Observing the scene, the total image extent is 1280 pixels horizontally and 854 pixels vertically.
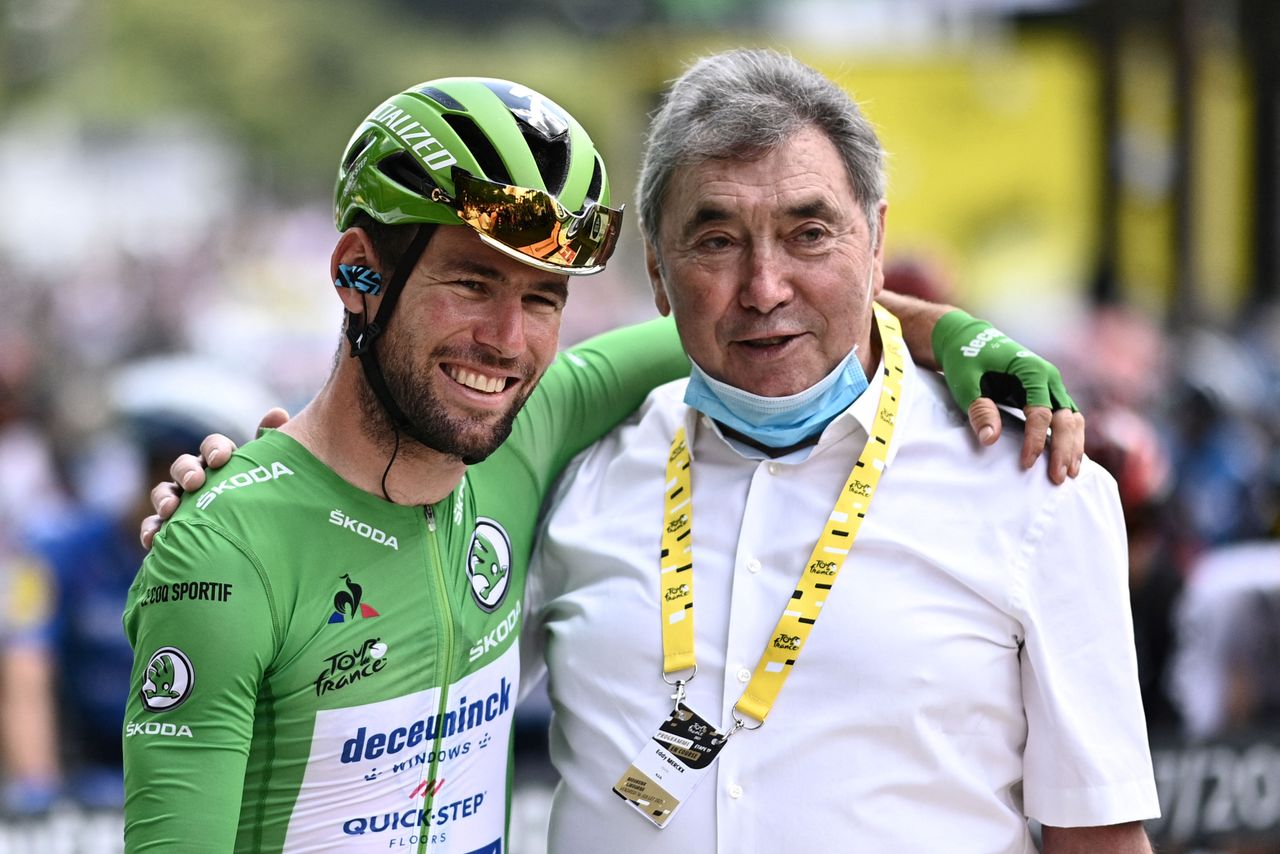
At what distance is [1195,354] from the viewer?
52.4 ft

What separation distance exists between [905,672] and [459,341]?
1098mm

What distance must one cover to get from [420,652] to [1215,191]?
21.9 m

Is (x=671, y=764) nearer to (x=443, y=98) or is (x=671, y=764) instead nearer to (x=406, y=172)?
(x=406, y=172)

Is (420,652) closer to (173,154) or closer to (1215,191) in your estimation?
(1215,191)

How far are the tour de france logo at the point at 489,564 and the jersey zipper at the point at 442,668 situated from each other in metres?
0.10

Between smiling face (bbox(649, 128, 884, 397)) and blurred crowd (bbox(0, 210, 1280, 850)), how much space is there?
216 cm

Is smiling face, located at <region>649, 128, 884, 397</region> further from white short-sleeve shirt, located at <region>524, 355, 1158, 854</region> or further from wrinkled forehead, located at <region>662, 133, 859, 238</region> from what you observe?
white short-sleeve shirt, located at <region>524, 355, 1158, 854</region>

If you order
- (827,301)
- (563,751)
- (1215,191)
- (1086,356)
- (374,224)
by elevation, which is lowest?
(1215,191)

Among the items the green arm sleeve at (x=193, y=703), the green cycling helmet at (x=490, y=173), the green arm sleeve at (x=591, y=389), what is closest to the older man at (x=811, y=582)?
the green arm sleeve at (x=591, y=389)

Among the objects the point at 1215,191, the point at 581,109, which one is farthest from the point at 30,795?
the point at 581,109

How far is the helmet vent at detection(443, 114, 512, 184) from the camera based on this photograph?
3.00 meters

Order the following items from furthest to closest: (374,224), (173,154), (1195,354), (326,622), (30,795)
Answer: (173,154) → (1195,354) → (30,795) → (374,224) → (326,622)

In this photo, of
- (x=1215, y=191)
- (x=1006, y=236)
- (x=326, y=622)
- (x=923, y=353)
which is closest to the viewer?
(x=326, y=622)

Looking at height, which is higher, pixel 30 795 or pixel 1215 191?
pixel 30 795
